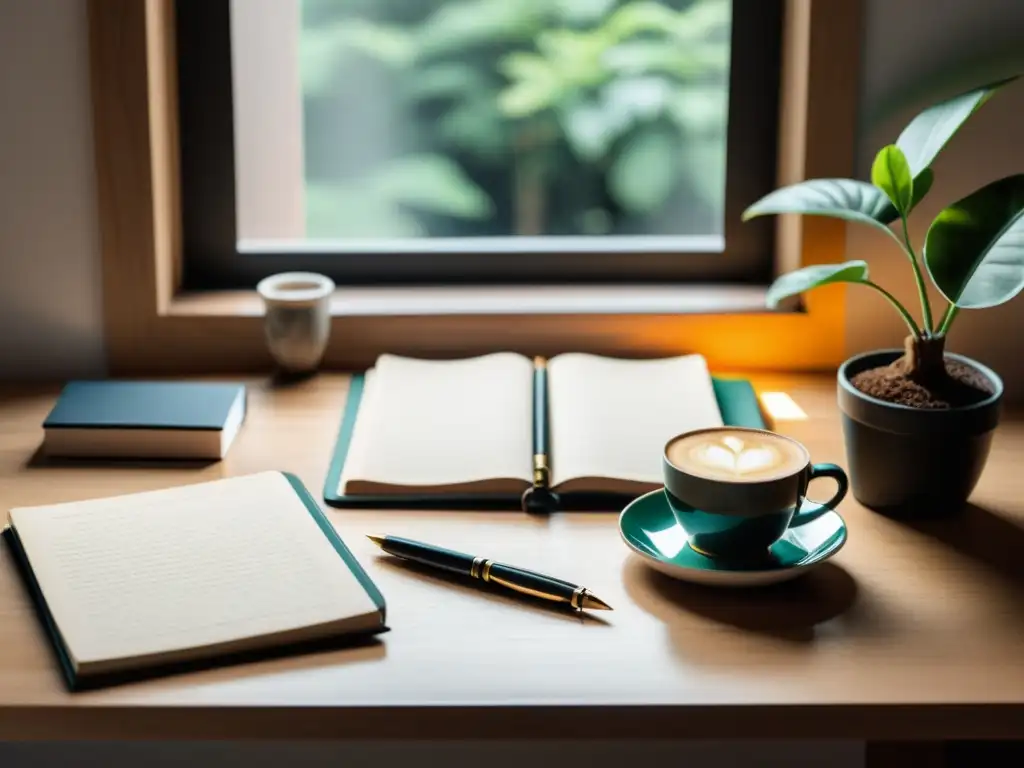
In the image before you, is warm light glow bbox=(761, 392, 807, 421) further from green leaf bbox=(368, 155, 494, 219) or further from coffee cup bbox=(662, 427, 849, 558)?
green leaf bbox=(368, 155, 494, 219)

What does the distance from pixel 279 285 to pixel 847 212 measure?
2.01 ft

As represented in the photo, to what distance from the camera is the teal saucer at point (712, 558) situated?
102 centimetres

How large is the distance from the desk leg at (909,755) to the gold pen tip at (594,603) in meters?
0.35

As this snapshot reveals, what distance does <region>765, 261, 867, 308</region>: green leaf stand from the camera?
1133mm

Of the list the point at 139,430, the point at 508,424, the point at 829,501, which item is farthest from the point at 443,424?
the point at 829,501

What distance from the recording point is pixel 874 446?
1.15 metres

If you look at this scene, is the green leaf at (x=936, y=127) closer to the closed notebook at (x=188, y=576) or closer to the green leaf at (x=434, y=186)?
the closed notebook at (x=188, y=576)

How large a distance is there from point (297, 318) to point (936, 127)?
0.66 metres

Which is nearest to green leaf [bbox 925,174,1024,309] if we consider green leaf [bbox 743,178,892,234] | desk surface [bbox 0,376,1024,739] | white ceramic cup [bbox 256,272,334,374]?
green leaf [bbox 743,178,892,234]

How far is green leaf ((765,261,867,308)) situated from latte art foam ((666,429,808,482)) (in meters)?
0.14

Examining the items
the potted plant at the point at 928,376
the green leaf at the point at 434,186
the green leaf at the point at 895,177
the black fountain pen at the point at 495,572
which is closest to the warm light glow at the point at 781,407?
the potted plant at the point at 928,376

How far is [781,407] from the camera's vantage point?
4.61ft

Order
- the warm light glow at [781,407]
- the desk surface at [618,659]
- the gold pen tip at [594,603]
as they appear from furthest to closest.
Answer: the warm light glow at [781,407]
the gold pen tip at [594,603]
the desk surface at [618,659]

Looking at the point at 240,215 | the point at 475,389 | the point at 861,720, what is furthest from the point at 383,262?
the point at 861,720
